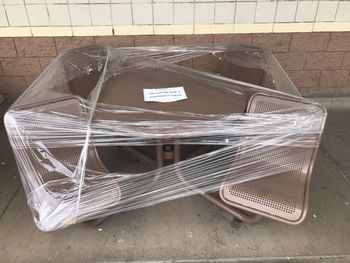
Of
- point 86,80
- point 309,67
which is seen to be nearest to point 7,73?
point 86,80

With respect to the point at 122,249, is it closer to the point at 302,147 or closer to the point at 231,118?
the point at 231,118

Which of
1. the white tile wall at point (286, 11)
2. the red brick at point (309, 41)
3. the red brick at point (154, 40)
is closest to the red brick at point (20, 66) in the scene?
the red brick at point (154, 40)

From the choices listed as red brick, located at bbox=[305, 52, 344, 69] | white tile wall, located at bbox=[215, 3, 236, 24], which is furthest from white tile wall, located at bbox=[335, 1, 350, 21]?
white tile wall, located at bbox=[215, 3, 236, 24]

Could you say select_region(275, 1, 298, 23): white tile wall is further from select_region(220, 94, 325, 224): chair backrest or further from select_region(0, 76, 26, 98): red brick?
select_region(0, 76, 26, 98): red brick

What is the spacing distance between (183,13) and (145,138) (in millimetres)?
1278

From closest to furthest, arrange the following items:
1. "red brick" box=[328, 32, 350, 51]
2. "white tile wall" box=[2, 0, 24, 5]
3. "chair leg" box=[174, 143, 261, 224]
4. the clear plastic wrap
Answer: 1. the clear plastic wrap
2. "chair leg" box=[174, 143, 261, 224]
3. "white tile wall" box=[2, 0, 24, 5]
4. "red brick" box=[328, 32, 350, 51]

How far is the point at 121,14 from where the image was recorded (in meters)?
2.27

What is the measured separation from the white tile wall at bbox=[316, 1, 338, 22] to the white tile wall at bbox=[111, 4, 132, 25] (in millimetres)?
1397

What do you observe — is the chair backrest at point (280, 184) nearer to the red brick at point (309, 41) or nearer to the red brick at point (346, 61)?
the red brick at point (309, 41)

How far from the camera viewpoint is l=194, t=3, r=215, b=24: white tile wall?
2.25 metres

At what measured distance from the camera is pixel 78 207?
1483 mm

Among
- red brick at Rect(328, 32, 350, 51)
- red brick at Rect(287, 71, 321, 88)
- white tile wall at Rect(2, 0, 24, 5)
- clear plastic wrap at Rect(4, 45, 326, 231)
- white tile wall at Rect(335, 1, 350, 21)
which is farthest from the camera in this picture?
red brick at Rect(287, 71, 321, 88)

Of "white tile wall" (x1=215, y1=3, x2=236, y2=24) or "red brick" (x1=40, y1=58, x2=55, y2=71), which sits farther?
"red brick" (x1=40, y1=58, x2=55, y2=71)

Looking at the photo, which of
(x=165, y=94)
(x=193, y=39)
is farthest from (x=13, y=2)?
(x=165, y=94)
